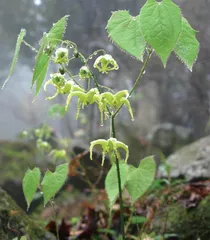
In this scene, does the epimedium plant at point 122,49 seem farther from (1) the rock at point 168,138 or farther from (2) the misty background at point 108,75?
(1) the rock at point 168,138

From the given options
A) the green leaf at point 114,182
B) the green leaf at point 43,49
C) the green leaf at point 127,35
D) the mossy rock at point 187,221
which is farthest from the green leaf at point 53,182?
the mossy rock at point 187,221

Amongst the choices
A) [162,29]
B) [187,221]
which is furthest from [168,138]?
[162,29]

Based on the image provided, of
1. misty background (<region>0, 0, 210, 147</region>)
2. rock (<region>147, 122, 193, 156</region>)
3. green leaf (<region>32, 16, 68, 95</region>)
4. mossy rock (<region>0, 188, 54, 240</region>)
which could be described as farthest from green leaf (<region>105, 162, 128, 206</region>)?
rock (<region>147, 122, 193, 156</region>)

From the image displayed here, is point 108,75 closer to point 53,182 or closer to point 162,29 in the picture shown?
point 53,182

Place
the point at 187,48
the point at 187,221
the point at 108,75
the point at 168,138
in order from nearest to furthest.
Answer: the point at 187,48 → the point at 187,221 → the point at 108,75 → the point at 168,138

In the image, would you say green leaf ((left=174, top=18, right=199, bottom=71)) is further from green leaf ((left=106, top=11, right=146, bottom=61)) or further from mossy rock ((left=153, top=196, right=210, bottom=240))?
mossy rock ((left=153, top=196, right=210, bottom=240))

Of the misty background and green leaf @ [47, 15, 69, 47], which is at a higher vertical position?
the misty background
